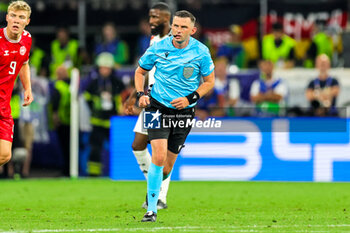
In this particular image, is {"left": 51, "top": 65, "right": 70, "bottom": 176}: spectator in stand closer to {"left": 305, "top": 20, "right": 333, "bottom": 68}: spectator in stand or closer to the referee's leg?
{"left": 305, "top": 20, "right": 333, "bottom": 68}: spectator in stand

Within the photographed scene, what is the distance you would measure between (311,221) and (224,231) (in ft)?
4.60

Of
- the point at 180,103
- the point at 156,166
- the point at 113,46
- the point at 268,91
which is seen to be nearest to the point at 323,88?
the point at 268,91

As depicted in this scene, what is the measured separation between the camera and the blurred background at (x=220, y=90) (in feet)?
49.2

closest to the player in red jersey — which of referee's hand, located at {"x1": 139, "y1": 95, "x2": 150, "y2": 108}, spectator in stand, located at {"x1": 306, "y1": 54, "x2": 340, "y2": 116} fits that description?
referee's hand, located at {"x1": 139, "y1": 95, "x2": 150, "y2": 108}

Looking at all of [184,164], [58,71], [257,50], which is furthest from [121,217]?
[257,50]

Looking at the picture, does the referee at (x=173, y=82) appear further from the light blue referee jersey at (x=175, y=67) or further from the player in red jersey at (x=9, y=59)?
the player in red jersey at (x=9, y=59)

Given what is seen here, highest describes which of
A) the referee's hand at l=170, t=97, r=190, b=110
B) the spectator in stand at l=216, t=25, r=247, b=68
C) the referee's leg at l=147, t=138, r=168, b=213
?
the spectator in stand at l=216, t=25, r=247, b=68

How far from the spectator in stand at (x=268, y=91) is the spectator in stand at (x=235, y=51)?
6.92 ft

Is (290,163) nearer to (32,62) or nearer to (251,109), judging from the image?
(251,109)

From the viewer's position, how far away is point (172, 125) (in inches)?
381

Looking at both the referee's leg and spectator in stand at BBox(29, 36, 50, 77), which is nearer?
the referee's leg

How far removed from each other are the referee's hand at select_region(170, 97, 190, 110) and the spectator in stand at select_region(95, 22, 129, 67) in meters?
8.85

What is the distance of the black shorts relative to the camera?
9539mm

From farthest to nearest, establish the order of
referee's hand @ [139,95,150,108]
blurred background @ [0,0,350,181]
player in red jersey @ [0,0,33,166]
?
1. blurred background @ [0,0,350,181]
2. player in red jersey @ [0,0,33,166]
3. referee's hand @ [139,95,150,108]
